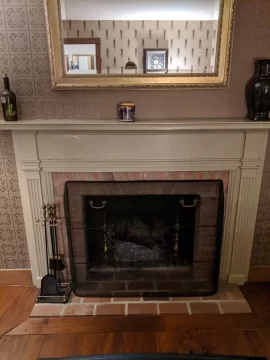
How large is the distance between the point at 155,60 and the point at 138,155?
0.54m

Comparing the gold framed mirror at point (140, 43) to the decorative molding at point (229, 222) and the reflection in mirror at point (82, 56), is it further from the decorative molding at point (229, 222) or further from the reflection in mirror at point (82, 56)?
the decorative molding at point (229, 222)

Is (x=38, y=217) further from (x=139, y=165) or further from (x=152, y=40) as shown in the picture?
(x=152, y=40)

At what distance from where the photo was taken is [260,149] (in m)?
1.87

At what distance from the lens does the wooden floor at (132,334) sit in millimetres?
1705

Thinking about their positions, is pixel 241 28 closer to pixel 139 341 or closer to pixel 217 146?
pixel 217 146

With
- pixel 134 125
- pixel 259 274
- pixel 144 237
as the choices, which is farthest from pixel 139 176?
pixel 259 274

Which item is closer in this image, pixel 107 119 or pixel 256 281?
pixel 107 119

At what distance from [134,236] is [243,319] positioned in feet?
2.79

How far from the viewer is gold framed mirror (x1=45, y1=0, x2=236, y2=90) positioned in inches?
66.2

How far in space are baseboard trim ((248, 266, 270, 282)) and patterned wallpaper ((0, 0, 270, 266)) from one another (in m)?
0.84

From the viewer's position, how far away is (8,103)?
174 cm

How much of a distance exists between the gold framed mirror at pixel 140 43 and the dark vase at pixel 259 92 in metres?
0.15

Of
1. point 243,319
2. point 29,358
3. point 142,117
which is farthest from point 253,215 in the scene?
point 29,358

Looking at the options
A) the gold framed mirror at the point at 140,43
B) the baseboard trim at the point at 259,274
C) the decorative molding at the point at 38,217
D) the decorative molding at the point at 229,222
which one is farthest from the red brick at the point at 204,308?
the gold framed mirror at the point at 140,43
